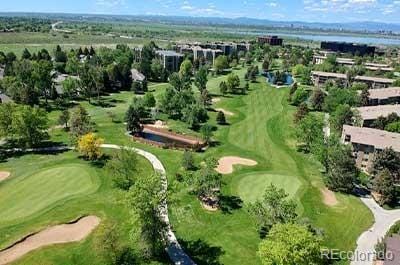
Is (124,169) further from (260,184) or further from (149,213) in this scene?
(260,184)

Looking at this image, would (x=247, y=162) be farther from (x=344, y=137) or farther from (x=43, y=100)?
(x=43, y=100)

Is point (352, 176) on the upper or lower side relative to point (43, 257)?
upper

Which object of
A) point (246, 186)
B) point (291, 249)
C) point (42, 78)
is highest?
point (42, 78)

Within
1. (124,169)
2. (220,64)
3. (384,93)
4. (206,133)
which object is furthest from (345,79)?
(124,169)

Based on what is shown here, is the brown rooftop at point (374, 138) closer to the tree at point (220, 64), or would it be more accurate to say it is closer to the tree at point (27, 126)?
the tree at point (27, 126)

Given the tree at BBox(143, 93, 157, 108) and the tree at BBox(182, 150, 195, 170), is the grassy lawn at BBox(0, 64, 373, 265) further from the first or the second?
the tree at BBox(143, 93, 157, 108)

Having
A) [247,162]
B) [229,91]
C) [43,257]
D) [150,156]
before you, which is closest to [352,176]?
[247,162]
